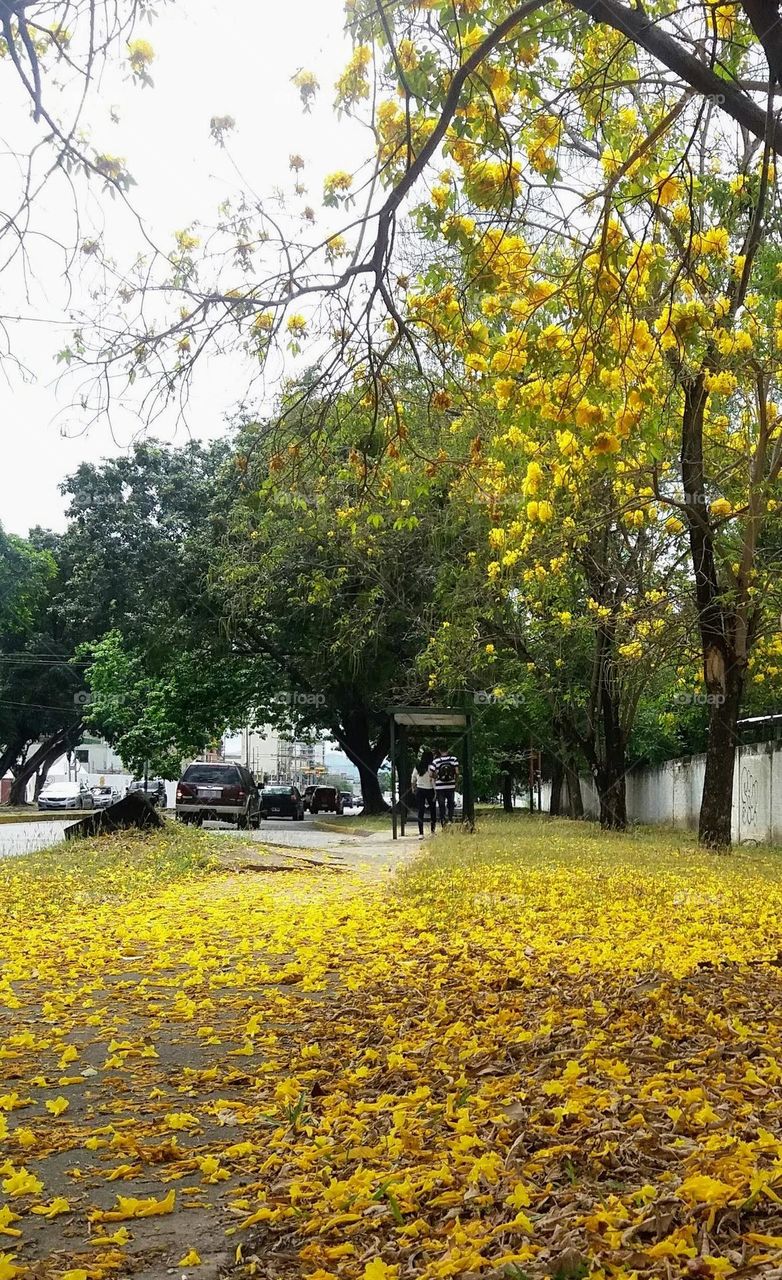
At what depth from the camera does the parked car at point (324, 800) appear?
46031 mm

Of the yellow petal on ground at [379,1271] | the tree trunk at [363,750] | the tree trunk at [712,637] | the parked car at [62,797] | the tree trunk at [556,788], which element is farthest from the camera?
the parked car at [62,797]

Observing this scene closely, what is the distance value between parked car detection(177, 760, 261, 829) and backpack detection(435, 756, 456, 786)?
5.72 metres

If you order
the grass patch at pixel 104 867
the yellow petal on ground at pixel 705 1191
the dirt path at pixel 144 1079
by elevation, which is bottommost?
the grass patch at pixel 104 867

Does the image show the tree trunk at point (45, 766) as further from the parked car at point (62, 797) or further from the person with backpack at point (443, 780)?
the person with backpack at point (443, 780)

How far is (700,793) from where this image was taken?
2208cm

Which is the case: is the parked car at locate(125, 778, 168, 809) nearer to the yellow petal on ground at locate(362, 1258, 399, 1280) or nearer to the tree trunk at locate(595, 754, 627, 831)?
the tree trunk at locate(595, 754, 627, 831)

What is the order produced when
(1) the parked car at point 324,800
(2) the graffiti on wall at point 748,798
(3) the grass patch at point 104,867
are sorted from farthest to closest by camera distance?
1. (1) the parked car at point 324,800
2. (2) the graffiti on wall at point 748,798
3. (3) the grass patch at point 104,867

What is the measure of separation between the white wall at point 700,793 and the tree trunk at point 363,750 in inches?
238

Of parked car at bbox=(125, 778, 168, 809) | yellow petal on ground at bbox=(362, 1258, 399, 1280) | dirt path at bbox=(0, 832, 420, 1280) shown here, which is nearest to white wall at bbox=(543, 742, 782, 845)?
dirt path at bbox=(0, 832, 420, 1280)

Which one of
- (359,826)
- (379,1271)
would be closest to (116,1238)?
(379,1271)

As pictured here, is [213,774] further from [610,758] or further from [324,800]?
[324,800]

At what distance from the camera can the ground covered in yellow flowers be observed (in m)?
2.72

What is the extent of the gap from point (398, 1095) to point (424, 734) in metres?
15.9

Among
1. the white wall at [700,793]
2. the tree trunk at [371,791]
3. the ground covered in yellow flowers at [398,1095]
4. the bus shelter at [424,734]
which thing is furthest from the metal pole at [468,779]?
the tree trunk at [371,791]
